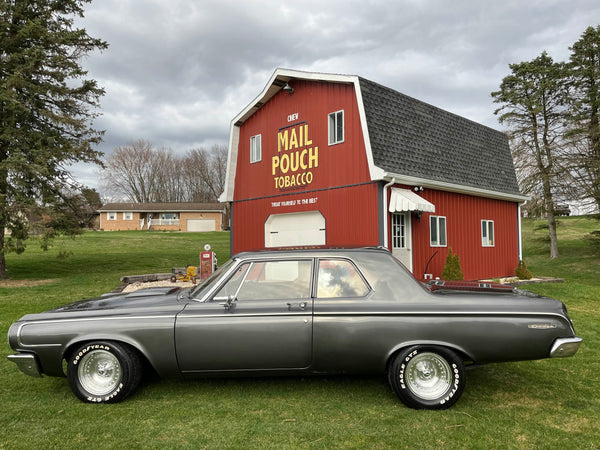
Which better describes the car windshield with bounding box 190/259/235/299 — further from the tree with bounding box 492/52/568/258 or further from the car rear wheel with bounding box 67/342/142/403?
the tree with bounding box 492/52/568/258

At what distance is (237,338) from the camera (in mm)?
3918

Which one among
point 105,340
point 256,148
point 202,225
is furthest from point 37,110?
point 202,225

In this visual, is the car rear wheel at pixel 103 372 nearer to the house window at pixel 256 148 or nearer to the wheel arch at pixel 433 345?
the wheel arch at pixel 433 345

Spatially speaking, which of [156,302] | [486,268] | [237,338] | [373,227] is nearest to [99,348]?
[156,302]

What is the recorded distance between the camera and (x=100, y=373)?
13.4ft

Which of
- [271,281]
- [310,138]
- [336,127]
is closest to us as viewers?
[271,281]

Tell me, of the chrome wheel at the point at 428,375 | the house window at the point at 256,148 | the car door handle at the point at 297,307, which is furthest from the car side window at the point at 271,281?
the house window at the point at 256,148

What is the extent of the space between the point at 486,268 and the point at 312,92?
8555 mm

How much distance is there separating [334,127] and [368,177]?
2149 millimetres

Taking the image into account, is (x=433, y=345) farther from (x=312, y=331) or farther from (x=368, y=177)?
(x=368, y=177)

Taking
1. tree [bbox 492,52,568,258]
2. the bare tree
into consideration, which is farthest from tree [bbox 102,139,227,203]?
tree [bbox 492,52,568,258]

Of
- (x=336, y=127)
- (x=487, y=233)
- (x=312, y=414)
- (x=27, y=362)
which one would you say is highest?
(x=336, y=127)

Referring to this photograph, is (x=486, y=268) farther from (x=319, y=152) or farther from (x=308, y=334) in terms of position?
(x=308, y=334)

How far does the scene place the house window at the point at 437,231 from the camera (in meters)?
12.8
